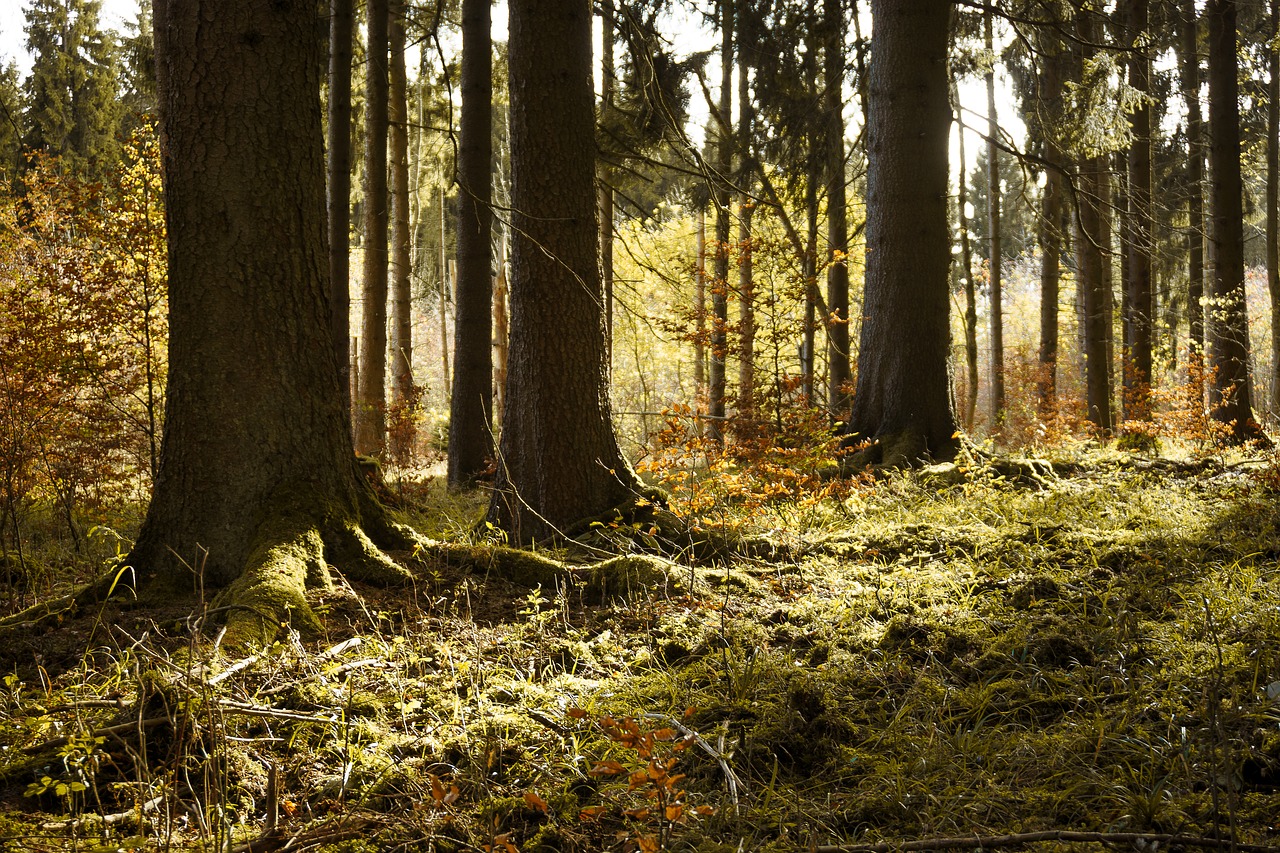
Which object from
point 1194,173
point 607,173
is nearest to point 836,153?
point 607,173

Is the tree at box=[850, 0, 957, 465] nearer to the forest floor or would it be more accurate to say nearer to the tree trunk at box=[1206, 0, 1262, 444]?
the forest floor

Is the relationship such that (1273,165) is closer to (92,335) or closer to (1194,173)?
(1194,173)

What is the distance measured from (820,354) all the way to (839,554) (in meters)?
7.00

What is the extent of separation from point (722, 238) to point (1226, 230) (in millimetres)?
5778

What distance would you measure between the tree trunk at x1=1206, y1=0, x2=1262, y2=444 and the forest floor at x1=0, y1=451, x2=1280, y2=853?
5477 millimetres

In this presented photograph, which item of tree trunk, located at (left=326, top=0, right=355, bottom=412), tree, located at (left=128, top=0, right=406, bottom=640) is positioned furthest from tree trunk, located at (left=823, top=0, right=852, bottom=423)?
tree, located at (left=128, top=0, right=406, bottom=640)

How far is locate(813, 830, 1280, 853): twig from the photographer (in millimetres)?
1984

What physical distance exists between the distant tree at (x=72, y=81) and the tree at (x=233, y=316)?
2295 cm

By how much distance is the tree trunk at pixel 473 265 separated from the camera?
8.69 m

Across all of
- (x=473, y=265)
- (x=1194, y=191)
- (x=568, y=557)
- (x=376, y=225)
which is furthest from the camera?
(x=1194, y=191)

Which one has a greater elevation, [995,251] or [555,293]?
[995,251]

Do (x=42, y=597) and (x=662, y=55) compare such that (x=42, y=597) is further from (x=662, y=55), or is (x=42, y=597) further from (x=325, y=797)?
(x=662, y=55)

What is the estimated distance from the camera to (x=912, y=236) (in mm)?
7188

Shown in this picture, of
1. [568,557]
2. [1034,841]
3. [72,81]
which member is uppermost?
[72,81]
